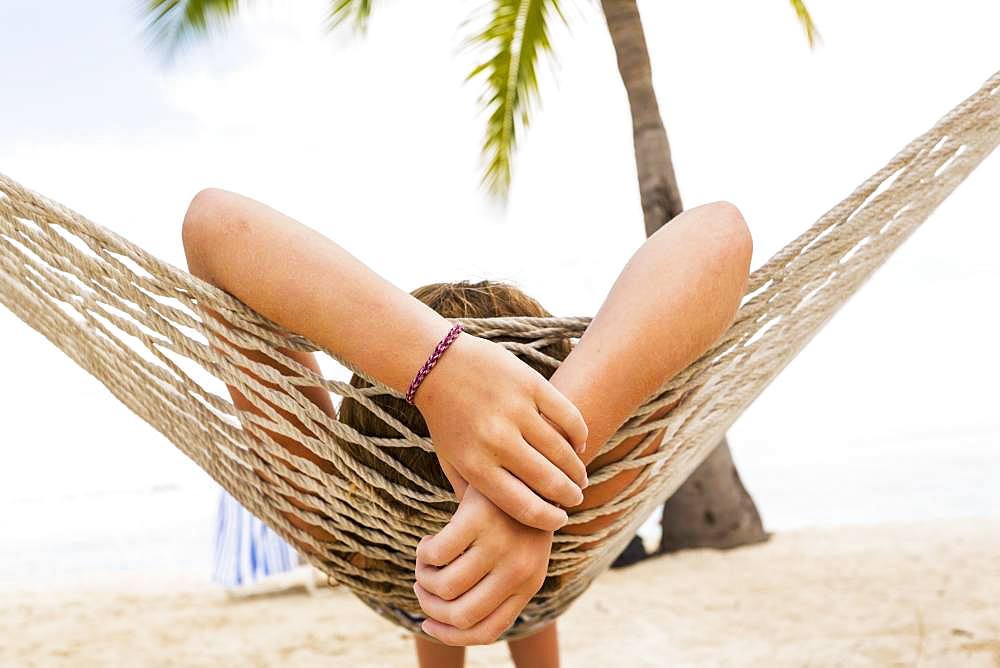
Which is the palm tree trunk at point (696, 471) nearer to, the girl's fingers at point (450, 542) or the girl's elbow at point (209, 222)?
the girl's elbow at point (209, 222)

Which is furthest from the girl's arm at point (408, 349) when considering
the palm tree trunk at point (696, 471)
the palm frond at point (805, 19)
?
the palm frond at point (805, 19)

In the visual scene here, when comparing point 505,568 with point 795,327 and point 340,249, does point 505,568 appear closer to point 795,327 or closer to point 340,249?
point 340,249

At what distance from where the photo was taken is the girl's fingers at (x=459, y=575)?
635 mm

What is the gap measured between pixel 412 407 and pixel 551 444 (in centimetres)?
30

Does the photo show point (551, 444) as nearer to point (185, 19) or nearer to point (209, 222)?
point (209, 222)

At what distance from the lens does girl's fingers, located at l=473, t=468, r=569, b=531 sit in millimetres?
635

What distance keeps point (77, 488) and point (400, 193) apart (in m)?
7.12

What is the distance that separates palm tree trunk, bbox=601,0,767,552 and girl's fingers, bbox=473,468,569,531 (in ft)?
9.65

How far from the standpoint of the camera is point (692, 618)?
101 inches

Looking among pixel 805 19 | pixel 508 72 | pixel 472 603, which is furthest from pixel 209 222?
pixel 805 19

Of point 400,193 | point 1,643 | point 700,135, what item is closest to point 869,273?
point 1,643

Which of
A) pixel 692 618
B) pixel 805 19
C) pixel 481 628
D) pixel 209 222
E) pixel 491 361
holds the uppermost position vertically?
pixel 805 19

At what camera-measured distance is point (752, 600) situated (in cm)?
272

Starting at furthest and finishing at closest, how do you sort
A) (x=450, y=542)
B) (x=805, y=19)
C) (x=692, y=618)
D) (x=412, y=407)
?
(x=805, y=19) → (x=692, y=618) → (x=412, y=407) → (x=450, y=542)
